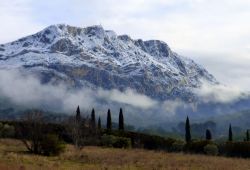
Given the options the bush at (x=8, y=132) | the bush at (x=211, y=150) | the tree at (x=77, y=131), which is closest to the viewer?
the tree at (x=77, y=131)

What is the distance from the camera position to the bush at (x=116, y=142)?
256ft

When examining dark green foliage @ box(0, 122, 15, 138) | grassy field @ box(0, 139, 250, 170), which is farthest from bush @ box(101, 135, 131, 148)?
grassy field @ box(0, 139, 250, 170)

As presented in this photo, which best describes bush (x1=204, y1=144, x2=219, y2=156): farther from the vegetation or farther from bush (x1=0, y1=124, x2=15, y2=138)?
bush (x1=0, y1=124, x2=15, y2=138)

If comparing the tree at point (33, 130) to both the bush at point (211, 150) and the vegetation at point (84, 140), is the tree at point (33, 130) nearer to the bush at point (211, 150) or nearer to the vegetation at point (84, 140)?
the vegetation at point (84, 140)

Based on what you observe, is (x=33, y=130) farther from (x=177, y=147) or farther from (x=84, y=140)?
(x=177, y=147)

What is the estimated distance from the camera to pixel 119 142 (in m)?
78.9

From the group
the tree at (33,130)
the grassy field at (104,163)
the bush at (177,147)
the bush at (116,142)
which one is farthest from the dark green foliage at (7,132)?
the grassy field at (104,163)

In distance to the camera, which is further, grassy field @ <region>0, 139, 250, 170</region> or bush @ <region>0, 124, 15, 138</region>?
bush @ <region>0, 124, 15, 138</region>

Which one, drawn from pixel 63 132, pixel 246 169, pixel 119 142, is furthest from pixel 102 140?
pixel 246 169

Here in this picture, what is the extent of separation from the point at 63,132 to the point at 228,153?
101ft

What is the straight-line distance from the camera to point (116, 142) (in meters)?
80.4

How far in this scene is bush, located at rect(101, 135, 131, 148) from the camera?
7806 cm

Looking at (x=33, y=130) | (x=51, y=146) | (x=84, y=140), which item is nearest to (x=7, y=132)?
(x=84, y=140)

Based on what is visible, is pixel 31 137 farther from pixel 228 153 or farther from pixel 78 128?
pixel 228 153
